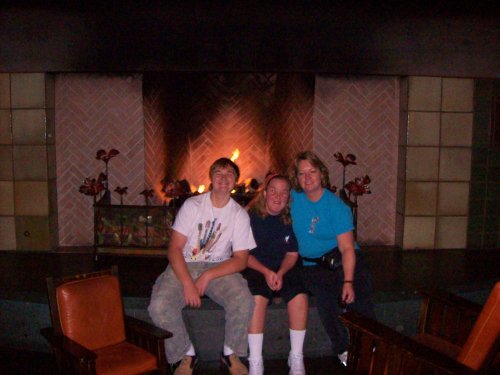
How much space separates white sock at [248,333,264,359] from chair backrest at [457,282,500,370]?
129 centimetres

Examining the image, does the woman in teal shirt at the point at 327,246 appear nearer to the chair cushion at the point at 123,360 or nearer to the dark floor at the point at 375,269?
the dark floor at the point at 375,269

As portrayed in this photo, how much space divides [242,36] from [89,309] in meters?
3.04

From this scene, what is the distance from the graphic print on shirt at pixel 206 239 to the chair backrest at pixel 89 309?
0.56 metres

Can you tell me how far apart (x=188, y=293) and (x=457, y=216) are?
3376mm

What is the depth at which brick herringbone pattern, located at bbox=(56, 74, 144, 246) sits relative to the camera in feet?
17.5

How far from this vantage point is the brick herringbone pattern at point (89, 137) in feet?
17.5

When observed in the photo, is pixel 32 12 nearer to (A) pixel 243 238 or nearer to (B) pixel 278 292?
(A) pixel 243 238

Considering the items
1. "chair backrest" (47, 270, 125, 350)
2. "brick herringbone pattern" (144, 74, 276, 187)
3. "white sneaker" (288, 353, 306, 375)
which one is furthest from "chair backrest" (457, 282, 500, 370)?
"brick herringbone pattern" (144, 74, 276, 187)

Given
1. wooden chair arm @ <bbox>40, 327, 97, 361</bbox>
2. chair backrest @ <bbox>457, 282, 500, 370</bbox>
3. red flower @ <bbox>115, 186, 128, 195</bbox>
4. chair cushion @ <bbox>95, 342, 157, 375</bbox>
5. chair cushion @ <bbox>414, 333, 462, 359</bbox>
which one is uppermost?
red flower @ <bbox>115, 186, 128, 195</bbox>

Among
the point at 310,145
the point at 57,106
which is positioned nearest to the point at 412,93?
the point at 310,145

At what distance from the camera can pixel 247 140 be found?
547cm

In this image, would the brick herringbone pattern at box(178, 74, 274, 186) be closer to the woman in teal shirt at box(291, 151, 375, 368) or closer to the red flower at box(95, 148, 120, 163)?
the red flower at box(95, 148, 120, 163)

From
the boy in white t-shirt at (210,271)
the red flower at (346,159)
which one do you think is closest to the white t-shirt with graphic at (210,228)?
the boy in white t-shirt at (210,271)

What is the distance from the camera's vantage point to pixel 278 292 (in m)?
3.29
